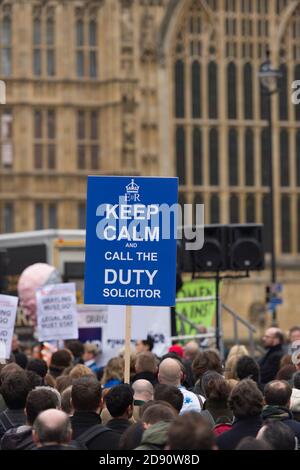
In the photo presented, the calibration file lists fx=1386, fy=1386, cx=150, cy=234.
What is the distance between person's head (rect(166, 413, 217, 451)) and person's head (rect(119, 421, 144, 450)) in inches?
40.1

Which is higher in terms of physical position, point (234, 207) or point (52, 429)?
point (234, 207)

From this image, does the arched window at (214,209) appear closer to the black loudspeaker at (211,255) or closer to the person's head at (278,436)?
the black loudspeaker at (211,255)

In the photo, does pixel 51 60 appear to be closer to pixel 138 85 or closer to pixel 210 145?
pixel 138 85

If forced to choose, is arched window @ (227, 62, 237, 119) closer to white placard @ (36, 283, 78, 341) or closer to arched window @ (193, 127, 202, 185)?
arched window @ (193, 127, 202, 185)

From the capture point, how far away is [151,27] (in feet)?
113

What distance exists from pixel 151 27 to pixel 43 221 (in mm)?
5580

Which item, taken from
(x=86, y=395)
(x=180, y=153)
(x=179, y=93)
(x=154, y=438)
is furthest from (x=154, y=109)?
(x=154, y=438)

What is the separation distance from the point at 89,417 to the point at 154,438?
1.36 m

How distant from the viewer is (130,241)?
9445 millimetres

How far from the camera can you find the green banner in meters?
17.4

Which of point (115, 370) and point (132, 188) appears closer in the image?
point (132, 188)

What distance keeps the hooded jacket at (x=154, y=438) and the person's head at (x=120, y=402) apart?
3.94ft

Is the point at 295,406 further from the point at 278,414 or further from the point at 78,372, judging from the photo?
the point at 78,372

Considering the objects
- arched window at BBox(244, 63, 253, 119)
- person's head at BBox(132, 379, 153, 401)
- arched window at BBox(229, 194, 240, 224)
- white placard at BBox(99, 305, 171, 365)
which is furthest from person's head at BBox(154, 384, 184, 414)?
arched window at BBox(244, 63, 253, 119)
